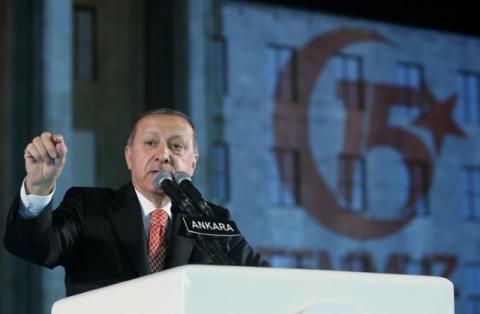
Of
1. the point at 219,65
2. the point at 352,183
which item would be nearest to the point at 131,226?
the point at 219,65

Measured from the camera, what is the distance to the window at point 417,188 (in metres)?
10.8

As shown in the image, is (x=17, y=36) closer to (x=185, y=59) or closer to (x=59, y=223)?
(x=185, y=59)

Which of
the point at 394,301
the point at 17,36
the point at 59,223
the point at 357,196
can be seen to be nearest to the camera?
the point at 394,301

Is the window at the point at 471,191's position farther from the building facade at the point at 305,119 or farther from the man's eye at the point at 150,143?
the man's eye at the point at 150,143

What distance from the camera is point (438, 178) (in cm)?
1101

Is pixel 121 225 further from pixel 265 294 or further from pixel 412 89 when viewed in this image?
pixel 412 89

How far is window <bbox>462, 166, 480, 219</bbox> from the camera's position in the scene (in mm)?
11070

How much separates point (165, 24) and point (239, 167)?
2669mm

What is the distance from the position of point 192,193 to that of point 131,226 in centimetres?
36

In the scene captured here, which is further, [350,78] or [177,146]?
[350,78]

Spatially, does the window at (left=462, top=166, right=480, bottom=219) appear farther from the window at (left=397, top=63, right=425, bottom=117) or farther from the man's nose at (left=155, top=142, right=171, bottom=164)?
the man's nose at (left=155, top=142, right=171, bottom=164)

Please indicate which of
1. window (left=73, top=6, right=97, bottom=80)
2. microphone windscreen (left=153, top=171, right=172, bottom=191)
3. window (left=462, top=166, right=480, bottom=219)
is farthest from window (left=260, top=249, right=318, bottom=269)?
microphone windscreen (left=153, top=171, right=172, bottom=191)

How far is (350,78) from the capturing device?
1065cm

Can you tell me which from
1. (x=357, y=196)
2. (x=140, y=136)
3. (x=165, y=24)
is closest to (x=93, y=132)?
(x=165, y=24)
